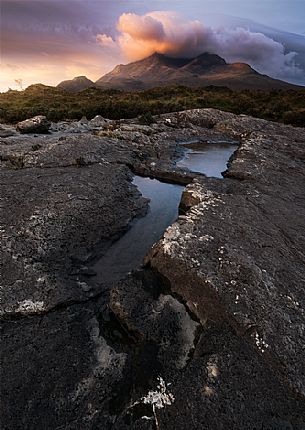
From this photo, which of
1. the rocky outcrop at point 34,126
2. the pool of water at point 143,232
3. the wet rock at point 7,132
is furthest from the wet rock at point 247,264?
the rocky outcrop at point 34,126

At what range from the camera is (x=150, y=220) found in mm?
13711

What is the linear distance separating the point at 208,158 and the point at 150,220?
1005 cm

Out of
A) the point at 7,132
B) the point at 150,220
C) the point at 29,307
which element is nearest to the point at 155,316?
the point at 29,307

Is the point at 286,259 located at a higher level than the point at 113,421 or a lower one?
higher

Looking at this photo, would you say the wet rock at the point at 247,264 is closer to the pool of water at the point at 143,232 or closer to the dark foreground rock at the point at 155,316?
the dark foreground rock at the point at 155,316

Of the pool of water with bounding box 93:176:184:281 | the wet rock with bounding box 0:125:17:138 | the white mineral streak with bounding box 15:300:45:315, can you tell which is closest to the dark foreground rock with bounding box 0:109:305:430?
the white mineral streak with bounding box 15:300:45:315

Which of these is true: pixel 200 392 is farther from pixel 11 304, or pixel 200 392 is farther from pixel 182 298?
pixel 11 304

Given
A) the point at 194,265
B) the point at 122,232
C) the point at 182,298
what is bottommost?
the point at 122,232

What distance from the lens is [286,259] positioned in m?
9.52

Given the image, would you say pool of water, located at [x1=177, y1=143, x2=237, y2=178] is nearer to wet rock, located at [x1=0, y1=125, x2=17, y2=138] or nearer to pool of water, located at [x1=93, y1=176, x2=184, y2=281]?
pool of water, located at [x1=93, y1=176, x2=184, y2=281]

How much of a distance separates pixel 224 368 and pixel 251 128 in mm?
25580

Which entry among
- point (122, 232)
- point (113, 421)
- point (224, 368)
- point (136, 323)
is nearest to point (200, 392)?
point (224, 368)

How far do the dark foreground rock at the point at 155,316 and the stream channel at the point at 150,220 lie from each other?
0.48m

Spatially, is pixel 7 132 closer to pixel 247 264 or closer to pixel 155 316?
pixel 155 316
